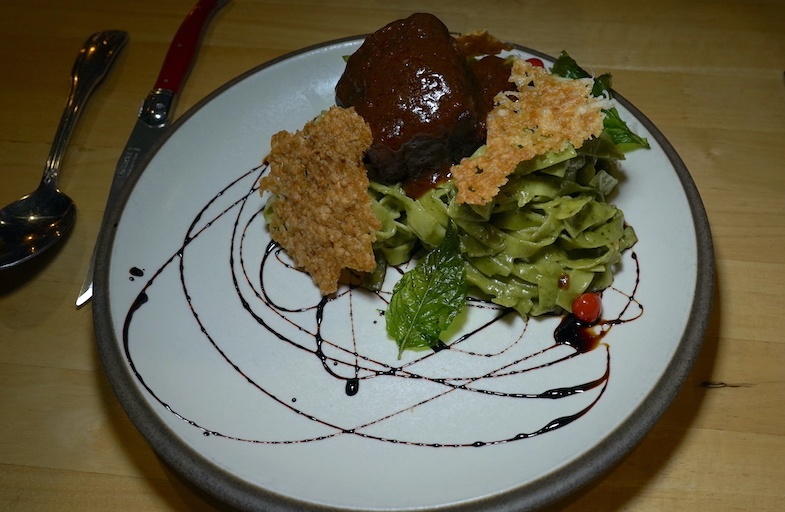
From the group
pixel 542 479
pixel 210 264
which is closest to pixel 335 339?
pixel 210 264

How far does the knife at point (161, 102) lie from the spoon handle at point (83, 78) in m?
0.44

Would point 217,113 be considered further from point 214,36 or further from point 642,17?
point 642,17

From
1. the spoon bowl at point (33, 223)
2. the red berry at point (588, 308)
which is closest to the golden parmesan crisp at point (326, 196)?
the red berry at point (588, 308)

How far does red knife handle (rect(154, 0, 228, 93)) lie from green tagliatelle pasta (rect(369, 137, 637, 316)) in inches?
79.5

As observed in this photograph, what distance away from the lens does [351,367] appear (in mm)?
3051

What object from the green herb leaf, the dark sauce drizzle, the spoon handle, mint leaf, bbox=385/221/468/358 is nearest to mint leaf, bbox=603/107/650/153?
the green herb leaf

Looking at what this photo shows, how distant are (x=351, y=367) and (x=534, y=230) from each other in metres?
1.11

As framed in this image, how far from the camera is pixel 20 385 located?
11.1 feet

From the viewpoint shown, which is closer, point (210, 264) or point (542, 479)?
point (542, 479)

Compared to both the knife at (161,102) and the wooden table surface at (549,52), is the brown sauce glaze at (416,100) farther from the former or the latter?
the wooden table surface at (549,52)

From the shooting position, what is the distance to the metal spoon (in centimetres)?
380

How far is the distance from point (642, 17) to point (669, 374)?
11.0ft

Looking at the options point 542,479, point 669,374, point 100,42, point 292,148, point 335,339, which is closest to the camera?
point 542,479

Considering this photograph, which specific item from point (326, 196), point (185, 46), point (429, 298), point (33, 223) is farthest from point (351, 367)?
point (185, 46)
